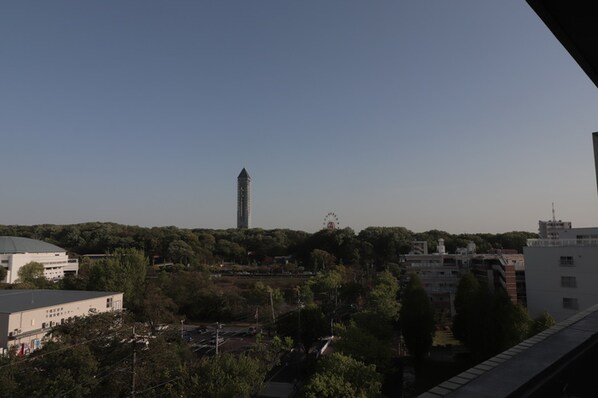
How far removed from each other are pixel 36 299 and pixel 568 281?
23564 mm

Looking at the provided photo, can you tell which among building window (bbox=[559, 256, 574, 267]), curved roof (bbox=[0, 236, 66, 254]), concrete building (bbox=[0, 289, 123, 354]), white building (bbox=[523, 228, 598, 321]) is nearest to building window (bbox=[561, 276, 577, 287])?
white building (bbox=[523, 228, 598, 321])

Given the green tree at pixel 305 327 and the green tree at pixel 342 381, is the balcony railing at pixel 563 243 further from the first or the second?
the green tree at pixel 342 381

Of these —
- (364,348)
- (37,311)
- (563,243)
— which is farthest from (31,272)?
(563,243)

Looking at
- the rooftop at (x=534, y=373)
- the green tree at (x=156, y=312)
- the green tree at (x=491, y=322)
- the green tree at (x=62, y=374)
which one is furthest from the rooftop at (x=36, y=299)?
the rooftop at (x=534, y=373)

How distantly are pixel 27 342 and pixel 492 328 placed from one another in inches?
671

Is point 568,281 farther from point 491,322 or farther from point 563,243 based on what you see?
point 491,322

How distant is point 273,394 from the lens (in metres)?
11.9

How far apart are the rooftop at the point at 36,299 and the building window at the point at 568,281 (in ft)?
70.4

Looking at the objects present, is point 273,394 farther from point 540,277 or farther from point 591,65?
point 540,277

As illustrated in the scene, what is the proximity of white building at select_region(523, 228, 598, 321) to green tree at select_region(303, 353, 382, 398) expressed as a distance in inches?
501

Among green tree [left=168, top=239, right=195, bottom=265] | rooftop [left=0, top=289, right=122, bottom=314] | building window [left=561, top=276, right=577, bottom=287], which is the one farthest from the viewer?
green tree [left=168, top=239, right=195, bottom=265]

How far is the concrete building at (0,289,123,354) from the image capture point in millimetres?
14492

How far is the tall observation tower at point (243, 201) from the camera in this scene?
82000 millimetres

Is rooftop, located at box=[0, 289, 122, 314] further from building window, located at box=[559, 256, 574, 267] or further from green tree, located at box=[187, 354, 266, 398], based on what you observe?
building window, located at box=[559, 256, 574, 267]
